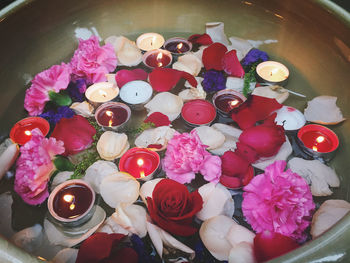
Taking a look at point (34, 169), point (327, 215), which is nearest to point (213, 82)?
point (327, 215)

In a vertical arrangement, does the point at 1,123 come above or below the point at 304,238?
above

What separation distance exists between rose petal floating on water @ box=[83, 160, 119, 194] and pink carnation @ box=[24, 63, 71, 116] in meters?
0.44

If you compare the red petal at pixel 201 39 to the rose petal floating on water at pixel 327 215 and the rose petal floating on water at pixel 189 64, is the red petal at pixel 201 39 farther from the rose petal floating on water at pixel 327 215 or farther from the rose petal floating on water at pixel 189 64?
the rose petal floating on water at pixel 327 215

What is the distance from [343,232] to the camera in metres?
0.70

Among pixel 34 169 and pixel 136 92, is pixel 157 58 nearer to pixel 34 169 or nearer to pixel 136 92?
pixel 136 92

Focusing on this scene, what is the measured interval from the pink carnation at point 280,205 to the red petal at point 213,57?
0.70m

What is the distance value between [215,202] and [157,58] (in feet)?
2.83

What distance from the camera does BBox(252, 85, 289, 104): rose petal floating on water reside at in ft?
4.80

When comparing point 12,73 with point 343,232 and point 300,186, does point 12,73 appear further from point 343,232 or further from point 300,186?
point 343,232

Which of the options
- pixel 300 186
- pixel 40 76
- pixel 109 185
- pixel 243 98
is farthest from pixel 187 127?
pixel 40 76

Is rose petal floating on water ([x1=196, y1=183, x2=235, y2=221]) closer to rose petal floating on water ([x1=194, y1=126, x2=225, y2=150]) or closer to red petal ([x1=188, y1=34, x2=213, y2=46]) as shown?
rose petal floating on water ([x1=194, y1=126, x2=225, y2=150])

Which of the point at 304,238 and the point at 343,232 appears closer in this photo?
the point at 343,232

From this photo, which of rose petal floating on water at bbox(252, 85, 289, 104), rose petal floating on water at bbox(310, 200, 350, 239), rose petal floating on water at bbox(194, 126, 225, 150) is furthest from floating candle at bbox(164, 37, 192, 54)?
rose petal floating on water at bbox(310, 200, 350, 239)

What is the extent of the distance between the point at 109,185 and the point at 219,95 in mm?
675
